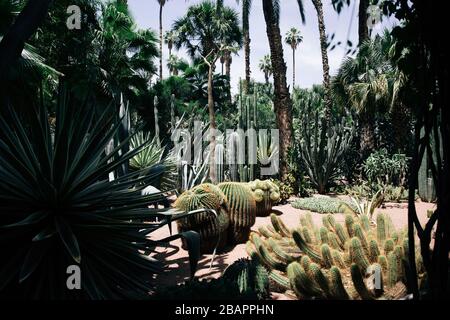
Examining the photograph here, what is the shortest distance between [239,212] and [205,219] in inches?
27.8

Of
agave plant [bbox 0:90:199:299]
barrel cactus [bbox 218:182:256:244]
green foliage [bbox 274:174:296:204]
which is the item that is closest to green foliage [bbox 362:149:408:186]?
green foliage [bbox 274:174:296:204]

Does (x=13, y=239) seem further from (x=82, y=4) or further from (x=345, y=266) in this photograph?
(x=82, y=4)

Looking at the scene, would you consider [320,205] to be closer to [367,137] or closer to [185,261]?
[185,261]

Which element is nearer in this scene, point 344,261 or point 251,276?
point 344,261

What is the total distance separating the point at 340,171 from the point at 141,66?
9.12 meters

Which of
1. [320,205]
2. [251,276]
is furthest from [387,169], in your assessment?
[251,276]

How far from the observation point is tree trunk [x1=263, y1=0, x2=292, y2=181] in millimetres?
11824

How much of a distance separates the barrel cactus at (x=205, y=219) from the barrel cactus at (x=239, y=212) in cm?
29

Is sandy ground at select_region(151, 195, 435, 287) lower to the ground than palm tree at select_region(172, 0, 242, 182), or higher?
lower

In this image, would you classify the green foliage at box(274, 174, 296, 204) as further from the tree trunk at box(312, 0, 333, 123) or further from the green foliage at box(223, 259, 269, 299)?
the green foliage at box(223, 259, 269, 299)

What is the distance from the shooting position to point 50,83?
10.6 m

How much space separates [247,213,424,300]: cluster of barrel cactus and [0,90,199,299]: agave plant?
134 centimetres

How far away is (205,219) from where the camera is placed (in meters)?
5.68
